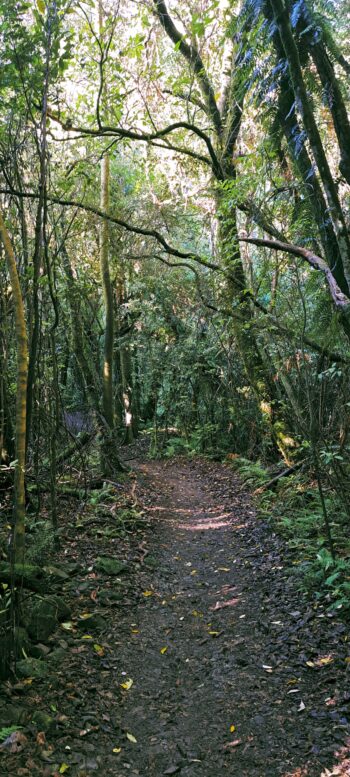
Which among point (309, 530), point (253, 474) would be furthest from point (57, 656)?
point (253, 474)

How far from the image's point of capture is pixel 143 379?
70.9ft

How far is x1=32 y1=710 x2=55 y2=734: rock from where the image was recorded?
346 cm

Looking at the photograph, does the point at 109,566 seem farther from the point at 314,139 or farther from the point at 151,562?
the point at 314,139

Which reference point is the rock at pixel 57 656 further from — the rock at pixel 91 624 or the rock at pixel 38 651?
the rock at pixel 91 624

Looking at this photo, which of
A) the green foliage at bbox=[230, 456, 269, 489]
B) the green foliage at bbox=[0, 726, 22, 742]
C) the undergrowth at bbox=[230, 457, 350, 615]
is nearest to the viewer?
the green foliage at bbox=[0, 726, 22, 742]

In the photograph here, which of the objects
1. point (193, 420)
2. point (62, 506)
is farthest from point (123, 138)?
point (193, 420)

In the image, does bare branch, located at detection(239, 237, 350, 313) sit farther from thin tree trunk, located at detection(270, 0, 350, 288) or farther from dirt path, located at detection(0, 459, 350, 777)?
dirt path, located at detection(0, 459, 350, 777)

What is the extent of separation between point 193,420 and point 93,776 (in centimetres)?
1654

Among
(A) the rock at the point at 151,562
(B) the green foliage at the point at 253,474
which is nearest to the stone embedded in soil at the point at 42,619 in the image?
(A) the rock at the point at 151,562

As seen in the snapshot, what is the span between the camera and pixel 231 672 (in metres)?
4.44

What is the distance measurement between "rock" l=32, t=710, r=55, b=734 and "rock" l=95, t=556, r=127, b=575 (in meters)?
2.96

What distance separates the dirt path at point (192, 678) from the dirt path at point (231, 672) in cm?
1

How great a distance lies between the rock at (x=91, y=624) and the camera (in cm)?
516

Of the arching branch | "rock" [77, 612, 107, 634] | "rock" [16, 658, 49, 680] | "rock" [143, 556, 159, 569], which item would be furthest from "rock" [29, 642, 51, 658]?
the arching branch
